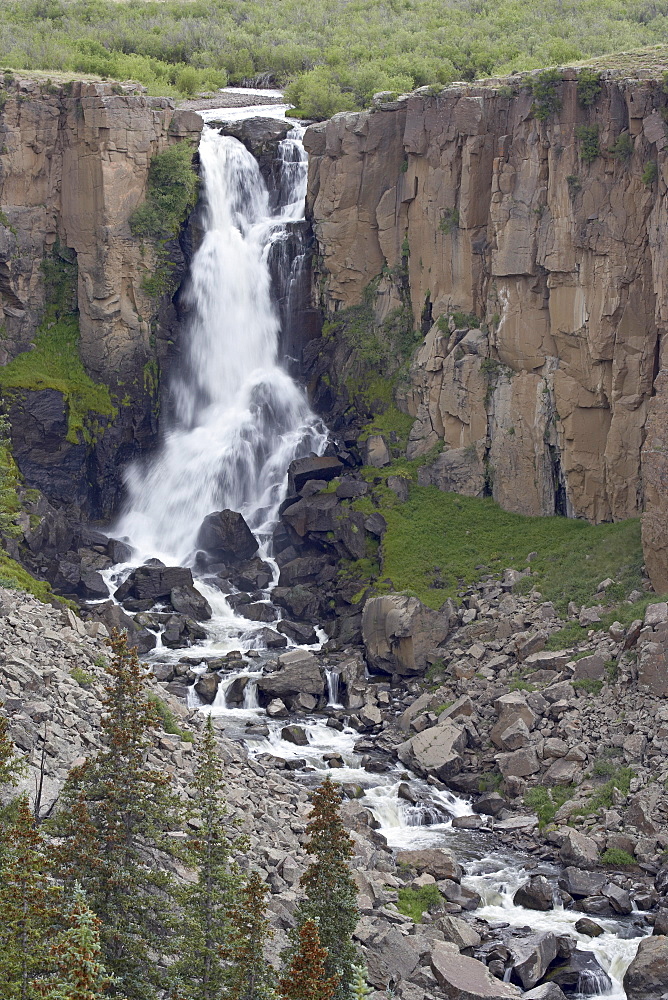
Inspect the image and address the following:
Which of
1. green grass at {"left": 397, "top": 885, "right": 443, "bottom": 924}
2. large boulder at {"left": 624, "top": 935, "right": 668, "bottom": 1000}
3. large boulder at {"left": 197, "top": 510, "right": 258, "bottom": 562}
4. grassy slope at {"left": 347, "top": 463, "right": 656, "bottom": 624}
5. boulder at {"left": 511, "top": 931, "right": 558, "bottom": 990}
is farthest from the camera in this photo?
large boulder at {"left": 197, "top": 510, "right": 258, "bottom": 562}

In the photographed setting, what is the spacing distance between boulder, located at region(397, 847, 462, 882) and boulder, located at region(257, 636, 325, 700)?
10.0m

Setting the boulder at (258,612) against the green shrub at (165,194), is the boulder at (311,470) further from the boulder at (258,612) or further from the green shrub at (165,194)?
the green shrub at (165,194)

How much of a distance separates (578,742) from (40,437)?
2536 centimetres

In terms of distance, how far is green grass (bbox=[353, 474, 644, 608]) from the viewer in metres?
40.3

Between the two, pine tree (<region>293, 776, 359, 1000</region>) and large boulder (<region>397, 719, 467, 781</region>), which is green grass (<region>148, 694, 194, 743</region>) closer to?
large boulder (<region>397, 719, 467, 781</region>)

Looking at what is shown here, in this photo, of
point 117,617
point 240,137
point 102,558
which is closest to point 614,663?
point 117,617

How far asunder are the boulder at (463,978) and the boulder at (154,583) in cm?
2204

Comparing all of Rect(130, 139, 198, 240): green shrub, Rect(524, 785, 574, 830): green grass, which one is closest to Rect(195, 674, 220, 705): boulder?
Rect(524, 785, 574, 830): green grass

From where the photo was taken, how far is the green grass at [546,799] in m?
→ 32.5

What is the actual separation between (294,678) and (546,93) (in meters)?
21.5

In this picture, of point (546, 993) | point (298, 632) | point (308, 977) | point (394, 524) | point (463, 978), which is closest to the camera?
point (308, 977)

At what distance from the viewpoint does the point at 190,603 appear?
44.7m

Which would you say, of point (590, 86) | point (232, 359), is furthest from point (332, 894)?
point (232, 359)

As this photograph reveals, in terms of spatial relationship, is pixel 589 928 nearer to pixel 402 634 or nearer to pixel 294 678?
pixel 294 678
